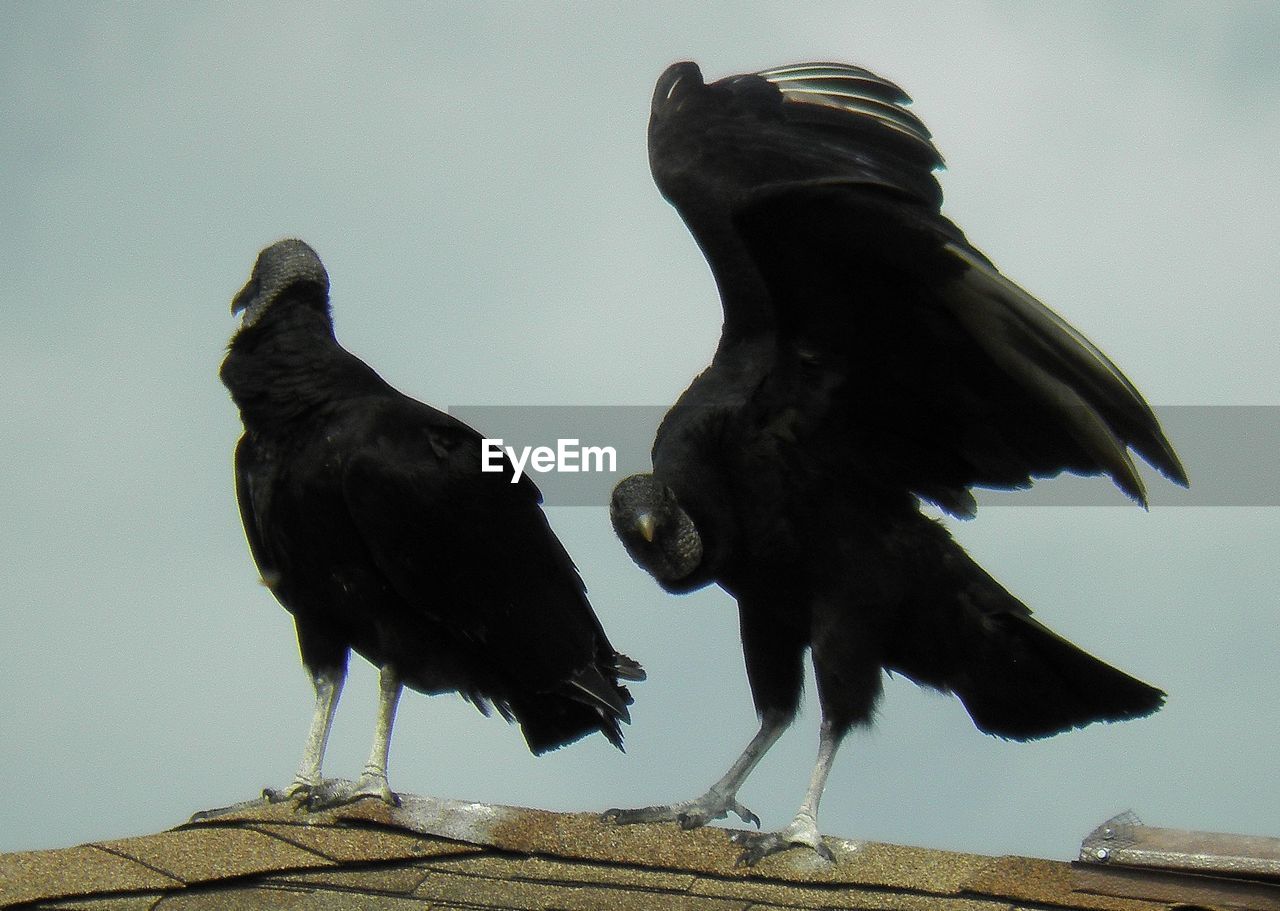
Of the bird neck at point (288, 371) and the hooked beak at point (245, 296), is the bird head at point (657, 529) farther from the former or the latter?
the hooked beak at point (245, 296)

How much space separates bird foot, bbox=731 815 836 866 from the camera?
3221 mm

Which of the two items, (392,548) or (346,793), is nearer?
(346,793)

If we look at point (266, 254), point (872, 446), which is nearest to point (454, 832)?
point (872, 446)

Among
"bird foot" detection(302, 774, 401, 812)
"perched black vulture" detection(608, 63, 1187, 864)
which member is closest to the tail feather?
"perched black vulture" detection(608, 63, 1187, 864)

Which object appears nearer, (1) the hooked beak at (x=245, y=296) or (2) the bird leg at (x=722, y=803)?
(2) the bird leg at (x=722, y=803)

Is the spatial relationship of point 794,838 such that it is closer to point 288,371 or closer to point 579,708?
point 579,708

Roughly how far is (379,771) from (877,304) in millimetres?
1493

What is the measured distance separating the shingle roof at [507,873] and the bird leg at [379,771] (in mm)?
167

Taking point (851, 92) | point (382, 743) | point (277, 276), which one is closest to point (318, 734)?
point (382, 743)

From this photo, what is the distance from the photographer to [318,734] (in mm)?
4160

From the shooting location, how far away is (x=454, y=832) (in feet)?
11.3

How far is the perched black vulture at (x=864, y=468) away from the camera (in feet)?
12.0

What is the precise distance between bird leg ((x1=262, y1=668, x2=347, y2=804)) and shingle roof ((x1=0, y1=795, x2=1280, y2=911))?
0.33 m

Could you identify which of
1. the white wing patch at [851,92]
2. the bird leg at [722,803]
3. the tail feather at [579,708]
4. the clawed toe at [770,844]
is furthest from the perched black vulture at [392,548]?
the white wing patch at [851,92]
